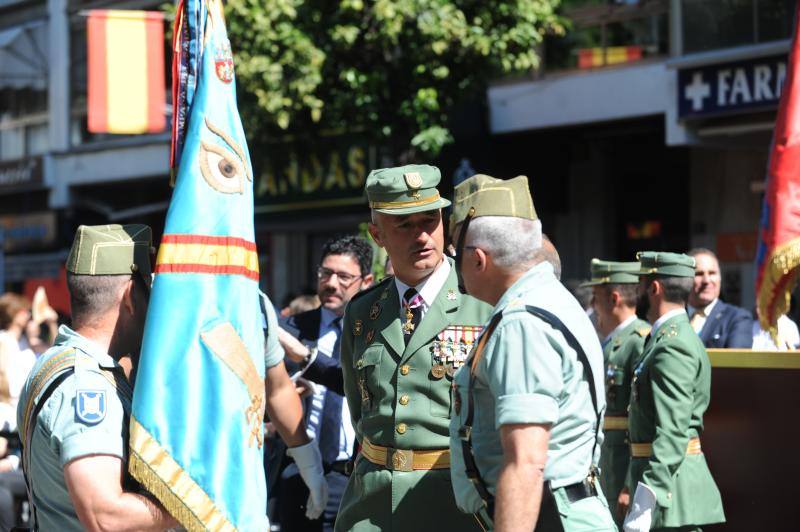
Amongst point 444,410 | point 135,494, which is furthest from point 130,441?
point 444,410

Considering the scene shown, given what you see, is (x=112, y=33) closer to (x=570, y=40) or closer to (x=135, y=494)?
(x=570, y=40)

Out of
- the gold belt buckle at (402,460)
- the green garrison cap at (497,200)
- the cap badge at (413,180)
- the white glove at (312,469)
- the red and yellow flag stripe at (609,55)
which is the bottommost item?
the white glove at (312,469)

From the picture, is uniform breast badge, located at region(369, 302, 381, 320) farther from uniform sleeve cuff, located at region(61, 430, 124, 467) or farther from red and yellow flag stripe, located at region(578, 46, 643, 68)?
red and yellow flag stripe, located at region(578, 46, 643, 68)

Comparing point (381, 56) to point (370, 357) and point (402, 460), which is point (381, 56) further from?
point (402, 460)

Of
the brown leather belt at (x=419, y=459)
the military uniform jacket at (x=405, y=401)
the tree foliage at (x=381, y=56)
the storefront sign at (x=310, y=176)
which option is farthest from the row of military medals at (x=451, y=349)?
the storefront sign at (x=310, y=176)

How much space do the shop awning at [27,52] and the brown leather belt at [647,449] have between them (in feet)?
61.2

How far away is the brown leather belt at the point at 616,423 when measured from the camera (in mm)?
6336

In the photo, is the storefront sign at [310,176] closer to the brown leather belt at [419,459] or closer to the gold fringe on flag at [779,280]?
the gold fringe on flag at [779,280]

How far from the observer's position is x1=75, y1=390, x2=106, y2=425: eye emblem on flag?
3.05m

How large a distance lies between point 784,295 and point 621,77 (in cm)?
818

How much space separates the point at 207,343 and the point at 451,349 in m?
1.12

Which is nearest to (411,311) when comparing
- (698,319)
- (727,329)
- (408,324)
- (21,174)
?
(408,324)

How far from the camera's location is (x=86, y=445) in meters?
3.01

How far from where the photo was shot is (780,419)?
239 inches
